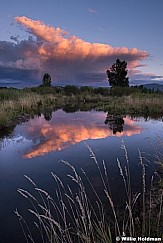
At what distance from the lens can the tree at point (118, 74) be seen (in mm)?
57844

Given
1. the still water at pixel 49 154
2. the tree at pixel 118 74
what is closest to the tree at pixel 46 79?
the tree at pixel 118 74

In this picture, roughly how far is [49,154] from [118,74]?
164ft

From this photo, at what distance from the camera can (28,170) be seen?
868cm

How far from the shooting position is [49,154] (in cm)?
1071

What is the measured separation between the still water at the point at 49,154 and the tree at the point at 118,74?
4119 centimetres

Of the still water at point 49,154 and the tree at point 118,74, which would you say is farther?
the tree at point 118,74

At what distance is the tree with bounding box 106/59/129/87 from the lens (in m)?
57.8

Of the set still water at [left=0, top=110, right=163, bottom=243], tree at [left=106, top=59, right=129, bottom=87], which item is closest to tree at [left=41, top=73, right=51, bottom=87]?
tree at [left=106, top=59, right=129, bottom=87]

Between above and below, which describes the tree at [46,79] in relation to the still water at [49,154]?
above

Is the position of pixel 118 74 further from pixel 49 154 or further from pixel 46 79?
pixel 49 154

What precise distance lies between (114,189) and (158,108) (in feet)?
71.0

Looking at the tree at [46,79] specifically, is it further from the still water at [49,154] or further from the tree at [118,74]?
the still water at [49,154]

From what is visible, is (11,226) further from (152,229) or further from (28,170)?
(28,170)

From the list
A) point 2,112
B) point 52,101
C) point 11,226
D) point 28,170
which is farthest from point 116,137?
point 52,101
